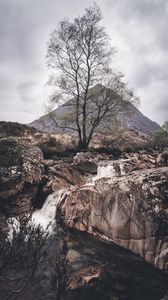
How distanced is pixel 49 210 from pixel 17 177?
2.65 meters

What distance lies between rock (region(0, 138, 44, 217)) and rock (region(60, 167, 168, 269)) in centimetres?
302

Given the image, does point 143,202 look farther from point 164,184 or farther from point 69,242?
→ point 69,242

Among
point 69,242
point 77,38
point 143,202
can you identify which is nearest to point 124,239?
point 143,202

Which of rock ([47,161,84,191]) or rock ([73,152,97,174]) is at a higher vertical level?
rock ([73,152,97,174])

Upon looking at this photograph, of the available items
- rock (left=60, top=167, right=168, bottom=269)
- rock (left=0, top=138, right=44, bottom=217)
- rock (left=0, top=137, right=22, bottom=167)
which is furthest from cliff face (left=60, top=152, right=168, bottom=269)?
rock (left=0, top=137, right=22, bottom=167)

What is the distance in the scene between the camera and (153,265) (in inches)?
432

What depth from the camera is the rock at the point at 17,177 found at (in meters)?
15.9

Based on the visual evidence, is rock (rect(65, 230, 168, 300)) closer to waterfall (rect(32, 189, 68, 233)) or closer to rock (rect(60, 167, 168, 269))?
rock (rect(60, 167, 168, 269))

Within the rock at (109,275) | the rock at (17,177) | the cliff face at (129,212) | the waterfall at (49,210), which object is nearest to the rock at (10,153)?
the rock at (17,177)

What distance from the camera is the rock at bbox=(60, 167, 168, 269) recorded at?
11.3 metres

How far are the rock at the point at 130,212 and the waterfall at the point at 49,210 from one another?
1.13 m

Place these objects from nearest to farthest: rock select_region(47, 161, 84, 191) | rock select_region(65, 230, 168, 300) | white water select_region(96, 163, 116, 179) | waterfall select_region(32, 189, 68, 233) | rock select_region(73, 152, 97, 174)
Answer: rock select_region(65, 230, 168, 300), waterfall select_region(32, 189, 68, 233), rock select_region(47, 161, 84, 191), white water select_region(96, 163, 116, 179), rock select_region(73, 152, 97, 174)

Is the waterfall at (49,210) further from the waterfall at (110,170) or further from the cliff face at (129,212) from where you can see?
the waterfall at (110,170)

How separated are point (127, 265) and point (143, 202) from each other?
2651mm
